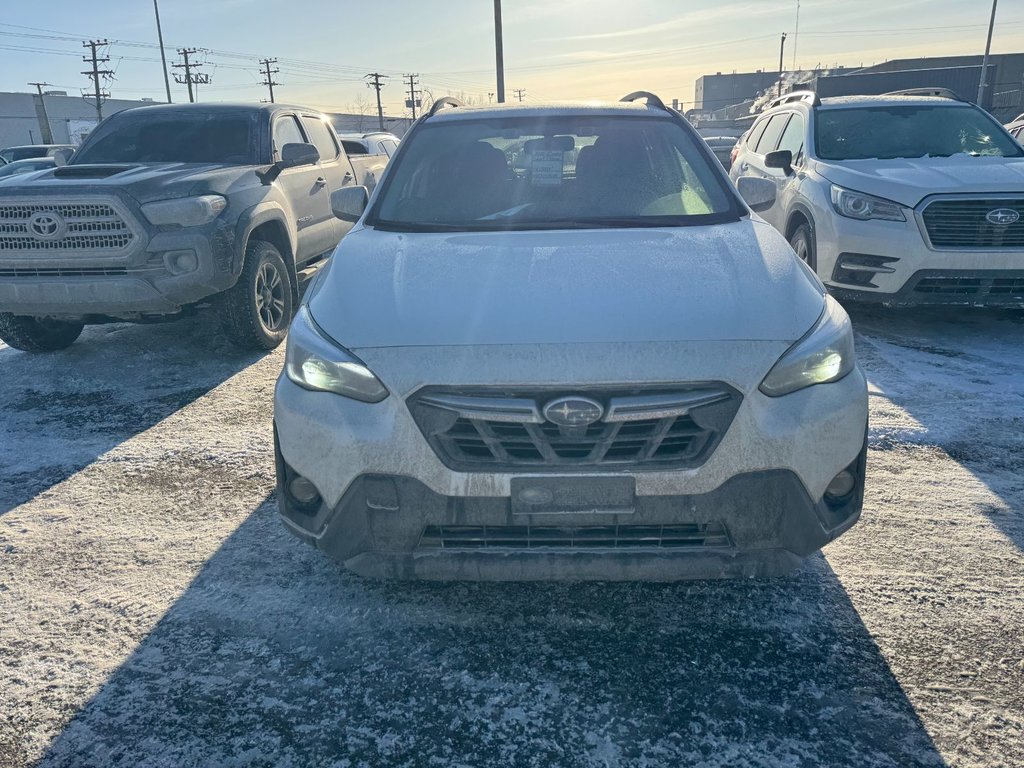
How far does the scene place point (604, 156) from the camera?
3479mm

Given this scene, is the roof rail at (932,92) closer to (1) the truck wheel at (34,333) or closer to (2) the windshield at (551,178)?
(2) the windshield at (551,178)

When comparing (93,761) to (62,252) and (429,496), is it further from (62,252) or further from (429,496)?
(62,252)

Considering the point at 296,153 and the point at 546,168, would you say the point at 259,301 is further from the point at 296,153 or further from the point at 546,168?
the point at 546,168

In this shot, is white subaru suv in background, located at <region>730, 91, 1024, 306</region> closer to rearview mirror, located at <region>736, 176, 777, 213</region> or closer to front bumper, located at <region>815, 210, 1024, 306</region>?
front bumper, located at <region>815, 210, 1024, 306</region>

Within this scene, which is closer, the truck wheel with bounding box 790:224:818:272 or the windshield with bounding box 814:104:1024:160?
the truck wheel with bounding box 790:224:818:272

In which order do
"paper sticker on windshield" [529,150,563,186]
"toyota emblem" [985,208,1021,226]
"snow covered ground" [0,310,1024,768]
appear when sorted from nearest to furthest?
"snow covered ground" [0,310,1024,768]
"paper sticker on windshield" [529,150,563,186]
"toyota emblem" [985,208,1021,226]

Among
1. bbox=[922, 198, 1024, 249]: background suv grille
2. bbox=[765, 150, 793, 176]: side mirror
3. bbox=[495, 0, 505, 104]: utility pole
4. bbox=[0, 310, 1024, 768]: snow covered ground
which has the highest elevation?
bbox=[495, 0, 505, 104]: utility pole

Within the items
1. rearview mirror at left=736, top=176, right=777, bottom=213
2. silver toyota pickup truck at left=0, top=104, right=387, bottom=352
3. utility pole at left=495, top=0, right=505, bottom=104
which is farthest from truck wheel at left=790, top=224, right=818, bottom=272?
utility pole at left=495, top=0, right=505, bottom=104

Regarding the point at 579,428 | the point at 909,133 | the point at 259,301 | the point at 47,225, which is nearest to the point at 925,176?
the point at 909,133

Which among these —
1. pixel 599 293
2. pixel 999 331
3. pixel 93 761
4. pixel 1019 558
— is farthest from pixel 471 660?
pixel 999 331

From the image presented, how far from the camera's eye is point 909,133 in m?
6.58

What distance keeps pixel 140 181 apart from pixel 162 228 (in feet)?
1.19

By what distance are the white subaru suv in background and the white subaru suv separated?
3.67 m

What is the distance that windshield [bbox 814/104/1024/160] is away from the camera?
6.39 meters
